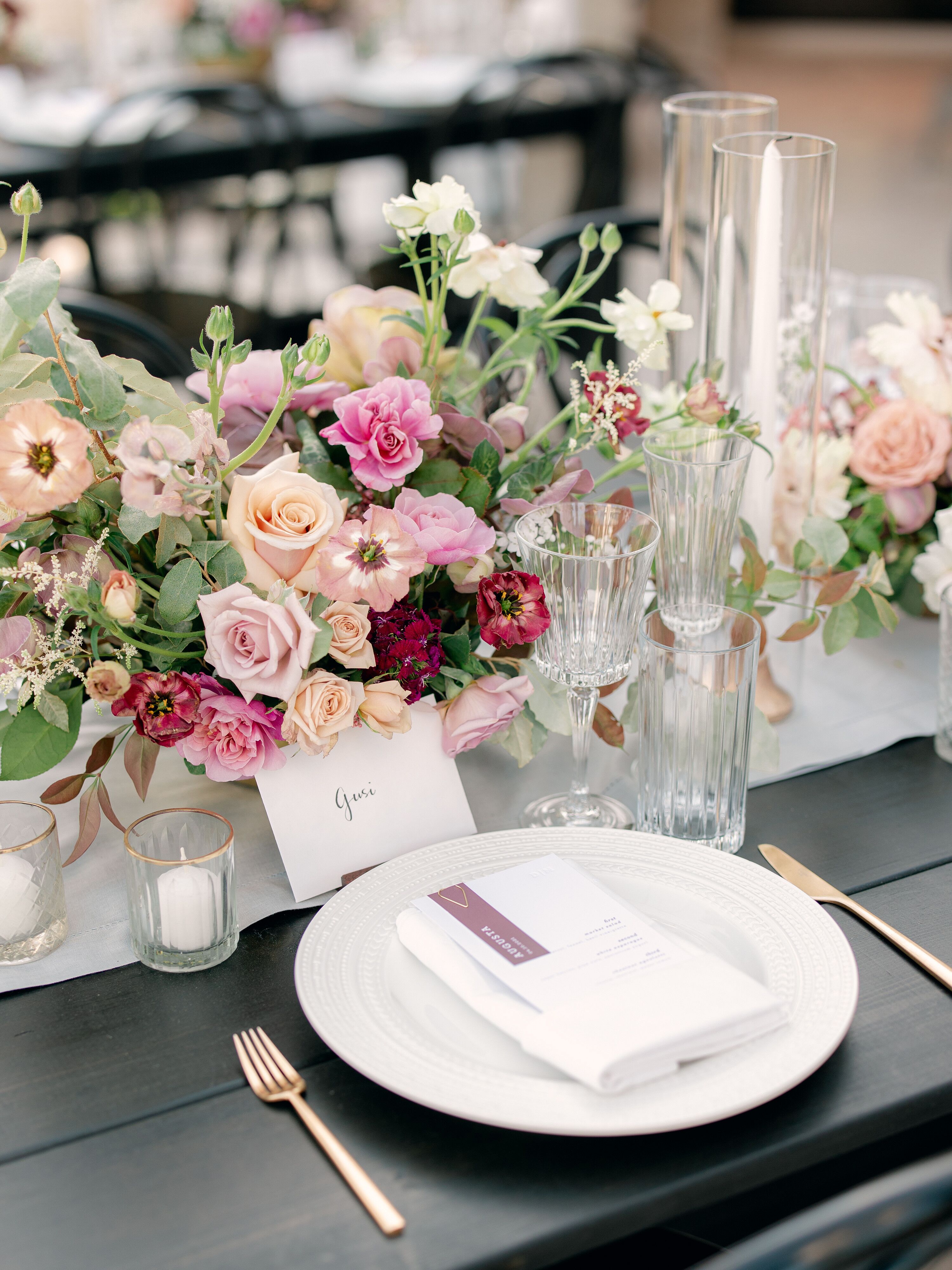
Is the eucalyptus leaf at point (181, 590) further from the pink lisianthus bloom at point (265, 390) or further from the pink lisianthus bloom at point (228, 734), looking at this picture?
the pink lisianthus bloom at point (265, 390)

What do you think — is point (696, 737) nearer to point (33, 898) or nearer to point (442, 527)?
point (442, 527)

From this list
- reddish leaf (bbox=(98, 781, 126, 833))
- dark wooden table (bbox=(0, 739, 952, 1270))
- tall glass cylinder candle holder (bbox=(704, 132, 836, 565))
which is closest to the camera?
dark wooden table (bbox=(0, 739, 952, 1270))

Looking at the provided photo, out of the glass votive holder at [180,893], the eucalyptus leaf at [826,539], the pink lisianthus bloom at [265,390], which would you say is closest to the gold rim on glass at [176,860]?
the glass votive holder at [180,893]

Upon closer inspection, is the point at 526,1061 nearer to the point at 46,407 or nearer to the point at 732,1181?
the point at 732,1181

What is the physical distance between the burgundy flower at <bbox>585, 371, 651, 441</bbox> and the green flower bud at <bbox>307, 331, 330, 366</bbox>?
23 cm

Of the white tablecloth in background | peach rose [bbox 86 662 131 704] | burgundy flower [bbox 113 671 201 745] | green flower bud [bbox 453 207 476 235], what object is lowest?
the white tablecloth in background

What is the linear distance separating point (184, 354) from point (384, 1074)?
59.1 inches

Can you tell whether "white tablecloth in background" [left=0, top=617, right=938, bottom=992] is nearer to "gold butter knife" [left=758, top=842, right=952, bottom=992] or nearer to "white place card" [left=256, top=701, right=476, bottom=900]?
"white place card" [left=256, top=701, right=476, bottom=900]

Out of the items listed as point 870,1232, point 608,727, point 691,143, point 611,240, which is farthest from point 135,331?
point 870,1232

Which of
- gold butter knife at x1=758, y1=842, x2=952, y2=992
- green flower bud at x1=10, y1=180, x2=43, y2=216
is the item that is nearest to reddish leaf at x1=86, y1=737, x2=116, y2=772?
green flower bud at x1=10, y1=180, x2=43, y2=216

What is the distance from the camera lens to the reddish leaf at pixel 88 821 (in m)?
0.85

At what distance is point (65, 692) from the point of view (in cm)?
84

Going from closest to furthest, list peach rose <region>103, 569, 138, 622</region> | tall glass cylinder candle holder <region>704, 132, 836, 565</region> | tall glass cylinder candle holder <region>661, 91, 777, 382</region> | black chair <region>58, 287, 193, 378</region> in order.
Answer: peach rose <region>103, 569, 138, 622</region>
tall glass cylinder candle holder <region>704, 132, 836, 565</region>
tall glass cylinder candle holder <region>661, 91, 777, 382</region>
black chair <region>58, 287, 193, 378</region>

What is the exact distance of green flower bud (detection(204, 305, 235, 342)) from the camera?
76 centimetres
